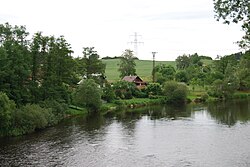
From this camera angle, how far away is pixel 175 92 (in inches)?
2921

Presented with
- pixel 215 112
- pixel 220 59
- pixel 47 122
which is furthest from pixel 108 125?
pixel 220 59

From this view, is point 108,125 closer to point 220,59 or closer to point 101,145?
point 101,145

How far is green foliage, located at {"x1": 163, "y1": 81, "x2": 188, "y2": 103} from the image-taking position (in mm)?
74188

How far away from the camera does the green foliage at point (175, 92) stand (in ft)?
243

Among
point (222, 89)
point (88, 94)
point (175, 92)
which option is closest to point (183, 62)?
point (222, 89)

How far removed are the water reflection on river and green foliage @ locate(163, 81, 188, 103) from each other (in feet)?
72.0

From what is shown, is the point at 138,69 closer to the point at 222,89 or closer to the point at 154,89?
the point at 222,89

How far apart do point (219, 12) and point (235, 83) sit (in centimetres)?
6919

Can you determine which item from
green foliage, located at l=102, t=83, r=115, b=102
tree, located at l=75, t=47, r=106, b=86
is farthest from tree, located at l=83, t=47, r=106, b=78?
green foliage, located at l=102, t=83, r=115, b=102

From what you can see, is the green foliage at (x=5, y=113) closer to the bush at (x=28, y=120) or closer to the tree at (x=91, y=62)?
the bush at (x=28, y=120)

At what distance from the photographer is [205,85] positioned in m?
92.4

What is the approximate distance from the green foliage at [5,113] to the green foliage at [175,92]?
41899 mm

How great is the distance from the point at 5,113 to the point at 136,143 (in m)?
12.8

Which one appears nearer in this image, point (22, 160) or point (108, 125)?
point (22, 160)
